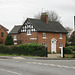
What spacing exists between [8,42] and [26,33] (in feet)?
21.5

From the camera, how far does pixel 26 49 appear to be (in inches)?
1244

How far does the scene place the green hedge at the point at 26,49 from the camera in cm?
3053

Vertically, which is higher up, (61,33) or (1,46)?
(61,33)

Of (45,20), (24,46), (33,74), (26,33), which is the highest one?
(45,20)

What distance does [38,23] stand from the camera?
47.8 m

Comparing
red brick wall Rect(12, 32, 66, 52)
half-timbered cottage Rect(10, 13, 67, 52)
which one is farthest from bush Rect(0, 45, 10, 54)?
red brick wall Rect(12, 32, 66, 52)

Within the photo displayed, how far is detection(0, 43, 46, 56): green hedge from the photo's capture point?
30.5m

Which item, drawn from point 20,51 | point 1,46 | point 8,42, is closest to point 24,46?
point 20,51

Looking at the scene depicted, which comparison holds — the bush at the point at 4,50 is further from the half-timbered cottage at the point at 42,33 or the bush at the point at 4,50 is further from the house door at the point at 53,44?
the house door at the point at 53,44

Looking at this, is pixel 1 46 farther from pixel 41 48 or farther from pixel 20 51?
pixel 41 48

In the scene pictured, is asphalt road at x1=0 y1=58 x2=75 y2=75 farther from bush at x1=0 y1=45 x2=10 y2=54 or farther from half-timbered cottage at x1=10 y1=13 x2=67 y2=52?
half-timbered cottage at x1=10 y1=13 x2=67 y2=52

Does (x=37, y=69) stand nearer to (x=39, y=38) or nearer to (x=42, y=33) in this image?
(x=39, y=38)

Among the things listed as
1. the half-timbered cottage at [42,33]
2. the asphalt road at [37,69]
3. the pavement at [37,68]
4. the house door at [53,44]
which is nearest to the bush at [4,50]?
the half-timbered cottage at [42,33]

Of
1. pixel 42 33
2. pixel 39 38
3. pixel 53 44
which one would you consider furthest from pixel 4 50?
pixel 53 44
